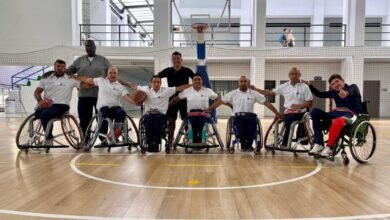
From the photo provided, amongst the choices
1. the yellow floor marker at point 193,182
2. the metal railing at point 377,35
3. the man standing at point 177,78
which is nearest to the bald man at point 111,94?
the man standing at point 177,78

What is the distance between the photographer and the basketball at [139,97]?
4.56 metres

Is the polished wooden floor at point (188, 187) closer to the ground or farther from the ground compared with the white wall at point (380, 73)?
closer to the ground

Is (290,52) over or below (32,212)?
over

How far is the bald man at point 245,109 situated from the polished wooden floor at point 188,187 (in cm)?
29

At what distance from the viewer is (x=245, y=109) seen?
4648 mm

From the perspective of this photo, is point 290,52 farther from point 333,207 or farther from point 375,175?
point 333,207

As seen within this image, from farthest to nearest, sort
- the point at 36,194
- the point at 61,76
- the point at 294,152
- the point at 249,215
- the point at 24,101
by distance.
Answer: the point at 24,101, the point at 61,76, the point at 294,152, the point at 36,194, the point at 249,215

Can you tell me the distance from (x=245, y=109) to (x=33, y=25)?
11159mm

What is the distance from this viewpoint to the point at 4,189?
2.73 m

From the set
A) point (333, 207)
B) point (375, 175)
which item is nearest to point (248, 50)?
point (375, 175)

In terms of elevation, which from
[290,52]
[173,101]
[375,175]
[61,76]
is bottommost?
A: [375,175]

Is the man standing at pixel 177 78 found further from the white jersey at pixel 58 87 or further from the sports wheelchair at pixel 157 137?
the white jersey at pixel 58 87

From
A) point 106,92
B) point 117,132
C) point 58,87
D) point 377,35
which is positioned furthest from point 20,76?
point 377,35

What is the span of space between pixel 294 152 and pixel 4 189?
10.9ft
